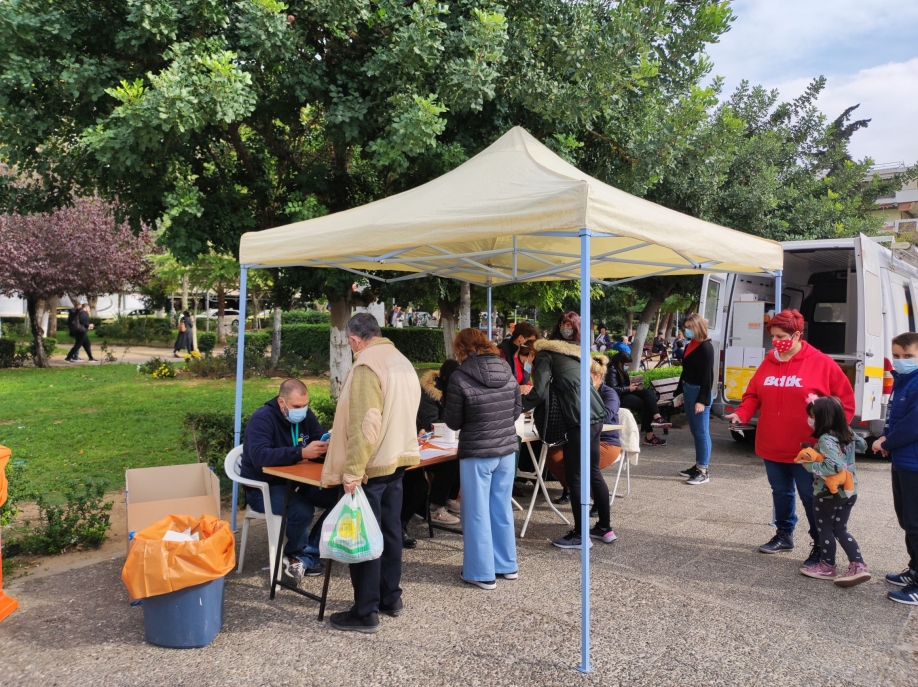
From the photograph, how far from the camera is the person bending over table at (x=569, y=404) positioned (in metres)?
4.88

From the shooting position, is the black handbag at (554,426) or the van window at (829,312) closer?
the black handbag at (554,426)

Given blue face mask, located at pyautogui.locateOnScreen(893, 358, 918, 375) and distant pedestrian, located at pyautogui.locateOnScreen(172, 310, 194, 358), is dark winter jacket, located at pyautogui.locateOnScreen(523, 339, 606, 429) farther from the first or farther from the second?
distant pedestrian, located at pyautogui.locateOnScreen(172, 310, 194, 358)

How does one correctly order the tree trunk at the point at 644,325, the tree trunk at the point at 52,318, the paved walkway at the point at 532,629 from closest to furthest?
the paved walkway at the point at 532,629 < the tree trunk at the point at 644,325 < the tree trunk at the point at 52,318

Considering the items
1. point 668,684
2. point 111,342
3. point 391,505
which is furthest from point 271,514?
point 111,342

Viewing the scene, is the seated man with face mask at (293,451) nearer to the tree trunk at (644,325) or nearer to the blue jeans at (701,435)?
the blue jeans at (701,435)

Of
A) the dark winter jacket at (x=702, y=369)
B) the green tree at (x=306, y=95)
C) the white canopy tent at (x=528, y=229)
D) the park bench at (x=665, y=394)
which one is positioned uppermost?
the green tree at (x=306, y=95)

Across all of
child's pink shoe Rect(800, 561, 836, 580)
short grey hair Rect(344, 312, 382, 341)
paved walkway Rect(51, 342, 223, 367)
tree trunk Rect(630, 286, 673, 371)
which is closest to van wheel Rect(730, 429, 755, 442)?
child's pink shoe Rect(800, 561, 836, 580)

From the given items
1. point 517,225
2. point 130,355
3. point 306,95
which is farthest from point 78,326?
point 517,225

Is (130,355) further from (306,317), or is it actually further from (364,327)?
(364,327)

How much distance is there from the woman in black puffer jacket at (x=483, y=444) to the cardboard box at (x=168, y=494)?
1.64 meters

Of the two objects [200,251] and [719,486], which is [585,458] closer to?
[719,486]

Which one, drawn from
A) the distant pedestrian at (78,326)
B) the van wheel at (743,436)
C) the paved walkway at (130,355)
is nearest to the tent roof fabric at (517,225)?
the van wheel at (743,436)

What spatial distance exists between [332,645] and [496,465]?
1408 millimetres

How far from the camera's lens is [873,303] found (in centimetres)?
737
